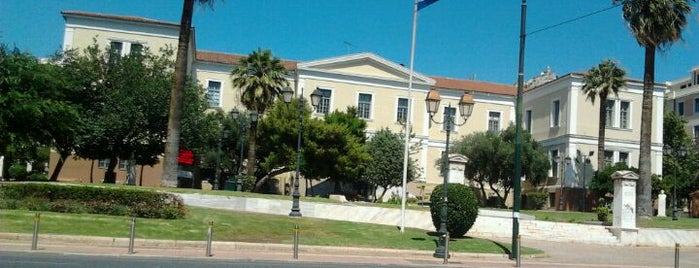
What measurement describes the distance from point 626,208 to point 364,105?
3104 centimetres

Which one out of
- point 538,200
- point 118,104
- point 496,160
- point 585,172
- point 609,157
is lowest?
point 538,200

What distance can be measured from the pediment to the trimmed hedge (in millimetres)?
32611

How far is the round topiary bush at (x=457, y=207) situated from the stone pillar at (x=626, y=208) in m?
8.74

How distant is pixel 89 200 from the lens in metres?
23.1

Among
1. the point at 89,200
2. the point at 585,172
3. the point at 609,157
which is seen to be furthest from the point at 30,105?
the point at 609,157

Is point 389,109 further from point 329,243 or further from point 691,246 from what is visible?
point 329,243

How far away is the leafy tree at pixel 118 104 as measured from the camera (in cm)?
3806

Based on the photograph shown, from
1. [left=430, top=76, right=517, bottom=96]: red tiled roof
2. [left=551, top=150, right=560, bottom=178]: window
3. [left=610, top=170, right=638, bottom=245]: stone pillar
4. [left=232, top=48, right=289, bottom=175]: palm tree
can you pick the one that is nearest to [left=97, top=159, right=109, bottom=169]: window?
[left=232, top=48, right=289, bottom=175]: palm tree

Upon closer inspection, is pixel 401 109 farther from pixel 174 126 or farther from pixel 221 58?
pixel 174 126

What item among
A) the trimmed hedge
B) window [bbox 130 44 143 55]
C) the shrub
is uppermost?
window [bbox 130 44 143 55]

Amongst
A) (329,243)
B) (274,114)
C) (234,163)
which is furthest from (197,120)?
(329,243)

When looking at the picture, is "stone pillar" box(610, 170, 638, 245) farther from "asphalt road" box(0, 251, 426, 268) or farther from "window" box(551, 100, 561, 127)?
"window" box(551, 100, 561, 127)

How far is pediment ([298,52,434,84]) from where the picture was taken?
5547cm

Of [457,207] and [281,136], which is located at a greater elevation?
[281,136]
